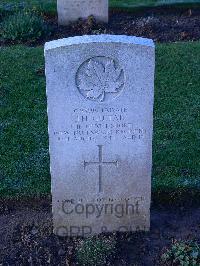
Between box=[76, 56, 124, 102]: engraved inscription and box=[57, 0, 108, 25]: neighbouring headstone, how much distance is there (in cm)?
610

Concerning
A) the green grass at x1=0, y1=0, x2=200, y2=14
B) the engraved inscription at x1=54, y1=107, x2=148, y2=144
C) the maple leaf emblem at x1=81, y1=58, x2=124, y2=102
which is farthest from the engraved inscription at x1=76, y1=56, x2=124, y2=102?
the green grass at x1=0, y1=0, x2=200, y2=14

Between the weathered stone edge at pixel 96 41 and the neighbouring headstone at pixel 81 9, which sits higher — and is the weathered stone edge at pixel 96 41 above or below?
below

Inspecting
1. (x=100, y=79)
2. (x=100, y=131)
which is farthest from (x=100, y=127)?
(x=100, y=79)

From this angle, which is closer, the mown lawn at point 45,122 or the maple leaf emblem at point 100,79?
the maple leaf emblem at point 100,79

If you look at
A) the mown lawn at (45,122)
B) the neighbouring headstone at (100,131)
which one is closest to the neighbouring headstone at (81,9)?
the mown lawn at (45,122)

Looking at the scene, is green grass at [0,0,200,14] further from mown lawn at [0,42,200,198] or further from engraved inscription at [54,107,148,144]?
engraved inscription at [54,107,148,144]

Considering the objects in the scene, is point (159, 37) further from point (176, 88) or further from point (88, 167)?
point (88, 167)

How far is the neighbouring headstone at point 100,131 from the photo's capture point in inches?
190

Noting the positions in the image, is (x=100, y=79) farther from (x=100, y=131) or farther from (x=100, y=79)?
(x=100, y=131)

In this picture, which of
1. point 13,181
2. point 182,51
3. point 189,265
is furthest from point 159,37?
point 189,265

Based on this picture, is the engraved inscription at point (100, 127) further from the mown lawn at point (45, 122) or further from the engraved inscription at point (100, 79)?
the mown lawn at point (45, 122)

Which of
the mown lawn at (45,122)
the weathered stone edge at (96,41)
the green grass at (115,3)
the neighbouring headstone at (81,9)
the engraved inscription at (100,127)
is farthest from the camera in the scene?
the green grass at (115,3)

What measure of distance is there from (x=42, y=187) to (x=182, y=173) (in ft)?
5.03

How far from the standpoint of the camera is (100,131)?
5133mm
